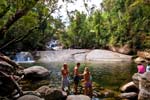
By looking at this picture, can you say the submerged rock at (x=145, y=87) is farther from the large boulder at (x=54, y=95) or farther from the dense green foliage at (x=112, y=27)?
the dense green foliage at (x=112, y=27)

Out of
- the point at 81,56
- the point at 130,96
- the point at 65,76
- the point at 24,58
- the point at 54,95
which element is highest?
the point at 65,76

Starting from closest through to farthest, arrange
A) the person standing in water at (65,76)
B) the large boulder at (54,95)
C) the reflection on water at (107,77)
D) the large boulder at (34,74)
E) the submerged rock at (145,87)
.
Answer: the submerged rock at (145,87) < the large boulder at (54,95) < the person standing in water at (65,76) < the reflection on water at (107,77) < the large boulder at (34,74)

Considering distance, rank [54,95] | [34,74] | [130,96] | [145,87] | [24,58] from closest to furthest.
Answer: [145,87] < [54,95] < [130,96] < [34,74] < [24,58]

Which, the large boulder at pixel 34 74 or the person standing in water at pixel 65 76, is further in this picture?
the large boulder at pixel 34 74

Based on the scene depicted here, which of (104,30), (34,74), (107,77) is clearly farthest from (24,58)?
(107,77)

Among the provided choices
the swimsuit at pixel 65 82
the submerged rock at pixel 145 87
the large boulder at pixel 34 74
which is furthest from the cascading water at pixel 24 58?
the submerged rock at pixel 145 87

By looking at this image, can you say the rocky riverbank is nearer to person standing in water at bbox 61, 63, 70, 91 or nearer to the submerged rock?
person standing in water at bbox 61, 63, 70, 91

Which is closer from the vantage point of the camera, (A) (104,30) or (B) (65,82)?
(B) (65,82)

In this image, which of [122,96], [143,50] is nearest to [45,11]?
[122,96]

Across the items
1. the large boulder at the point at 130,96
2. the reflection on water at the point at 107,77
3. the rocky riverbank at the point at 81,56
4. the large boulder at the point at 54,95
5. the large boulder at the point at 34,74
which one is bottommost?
the rocky riverbank at the point at 81,56

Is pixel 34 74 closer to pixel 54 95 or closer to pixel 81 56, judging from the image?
pixel 54 95

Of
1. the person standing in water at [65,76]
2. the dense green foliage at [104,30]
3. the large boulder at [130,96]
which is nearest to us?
the large boulder at [130,96]

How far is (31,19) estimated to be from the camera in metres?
14.8

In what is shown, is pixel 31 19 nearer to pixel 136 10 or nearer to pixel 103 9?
pixel 136 10
